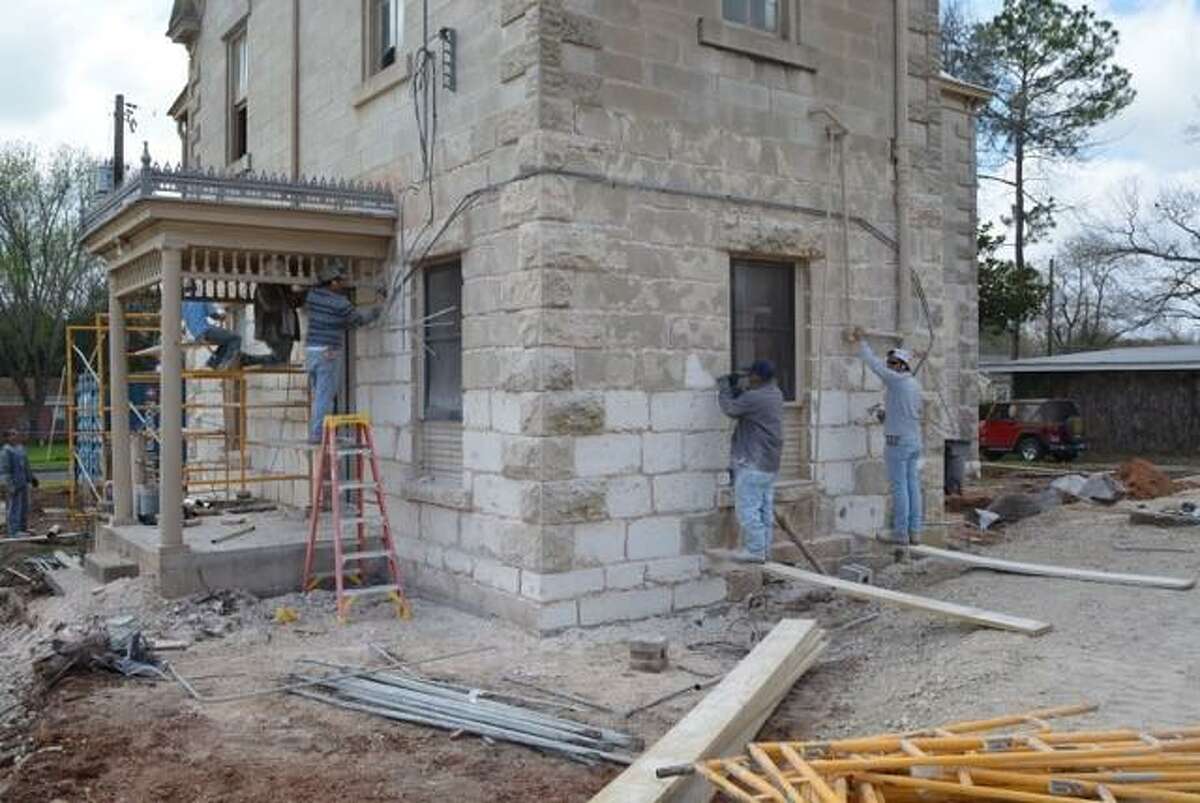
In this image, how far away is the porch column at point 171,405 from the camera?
9.61 m

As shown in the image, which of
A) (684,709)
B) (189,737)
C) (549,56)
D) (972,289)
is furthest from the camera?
(972,289)

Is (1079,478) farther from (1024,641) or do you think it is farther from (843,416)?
(1024,641)

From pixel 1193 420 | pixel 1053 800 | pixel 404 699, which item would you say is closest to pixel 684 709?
pixel 404 699

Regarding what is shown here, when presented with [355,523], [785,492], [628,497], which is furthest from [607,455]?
[355,523]

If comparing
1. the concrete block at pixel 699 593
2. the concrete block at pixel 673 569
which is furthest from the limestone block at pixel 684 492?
the concrete block at pixel 699 593

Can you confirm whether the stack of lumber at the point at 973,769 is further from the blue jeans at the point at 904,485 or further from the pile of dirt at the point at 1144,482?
the pile of dirt at the point at 1144,482

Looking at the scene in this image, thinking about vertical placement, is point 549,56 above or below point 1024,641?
above

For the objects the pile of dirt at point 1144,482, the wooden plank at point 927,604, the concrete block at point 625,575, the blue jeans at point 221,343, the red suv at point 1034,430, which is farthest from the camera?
the red suv at point 1034,430

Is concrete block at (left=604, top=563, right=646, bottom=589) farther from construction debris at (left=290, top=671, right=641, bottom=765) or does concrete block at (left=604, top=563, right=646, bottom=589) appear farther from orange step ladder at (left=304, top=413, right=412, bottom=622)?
construction debris at (left=290, top=671, right=641, bottom=765)

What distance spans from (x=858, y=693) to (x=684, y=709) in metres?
1.12

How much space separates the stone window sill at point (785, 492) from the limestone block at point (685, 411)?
572 mm

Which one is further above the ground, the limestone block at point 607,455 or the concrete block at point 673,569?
the limestone block at point 607,455

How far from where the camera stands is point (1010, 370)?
33875 millimetres

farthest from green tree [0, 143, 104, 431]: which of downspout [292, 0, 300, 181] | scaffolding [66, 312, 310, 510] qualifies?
downspout [292, 0, 300, 181]
